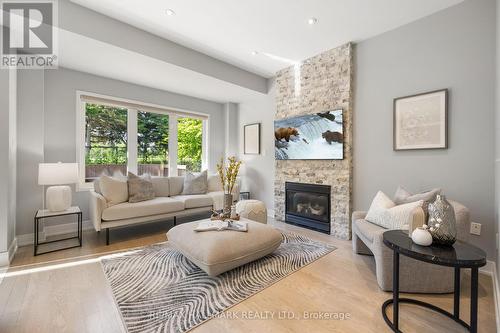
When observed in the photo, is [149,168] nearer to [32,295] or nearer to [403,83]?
[32,295]

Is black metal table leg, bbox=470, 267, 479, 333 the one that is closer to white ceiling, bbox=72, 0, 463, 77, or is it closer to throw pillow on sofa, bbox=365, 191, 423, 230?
throw pillow on sofa, bbox=365, 191, 423, 230

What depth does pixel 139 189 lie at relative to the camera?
11.6 feet

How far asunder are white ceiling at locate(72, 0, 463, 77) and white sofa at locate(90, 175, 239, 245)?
7.69 feet

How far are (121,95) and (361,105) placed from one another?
4.02m

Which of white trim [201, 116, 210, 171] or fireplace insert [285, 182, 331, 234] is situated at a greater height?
white trim [201, 116, 210, 171]

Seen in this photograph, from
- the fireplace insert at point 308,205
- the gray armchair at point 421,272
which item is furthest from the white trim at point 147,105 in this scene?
the gray armchair at point 421,272

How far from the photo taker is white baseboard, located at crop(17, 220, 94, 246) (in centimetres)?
301

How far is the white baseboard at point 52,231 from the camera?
3.01m

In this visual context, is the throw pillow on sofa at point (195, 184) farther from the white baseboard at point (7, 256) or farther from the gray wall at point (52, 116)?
the white baseboard at point (7, 256)

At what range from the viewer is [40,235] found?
123 inches

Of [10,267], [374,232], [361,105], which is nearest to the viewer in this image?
[374,232]

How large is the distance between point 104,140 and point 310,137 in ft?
11.7

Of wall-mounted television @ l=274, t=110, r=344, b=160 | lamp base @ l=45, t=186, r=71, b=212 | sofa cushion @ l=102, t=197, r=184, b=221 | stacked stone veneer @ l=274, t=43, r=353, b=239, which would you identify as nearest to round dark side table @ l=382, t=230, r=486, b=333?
stacked stone veneer @ l=274, t=43, r=353, b=239

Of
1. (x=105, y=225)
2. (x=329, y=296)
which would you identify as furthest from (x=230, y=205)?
(x=105, y=225)
